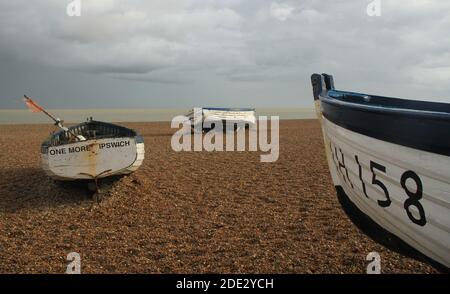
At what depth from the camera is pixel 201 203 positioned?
425 inches

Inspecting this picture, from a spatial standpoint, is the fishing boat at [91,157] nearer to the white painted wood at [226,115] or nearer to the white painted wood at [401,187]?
the white painted wood at [401,187]

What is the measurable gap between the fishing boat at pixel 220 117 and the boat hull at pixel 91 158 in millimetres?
24870

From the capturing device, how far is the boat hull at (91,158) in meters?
10.7

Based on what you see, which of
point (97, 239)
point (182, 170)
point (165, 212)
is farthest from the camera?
point (182, 170)

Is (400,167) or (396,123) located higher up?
(396,123)

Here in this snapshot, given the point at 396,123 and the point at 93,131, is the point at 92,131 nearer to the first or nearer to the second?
the point at 93,131

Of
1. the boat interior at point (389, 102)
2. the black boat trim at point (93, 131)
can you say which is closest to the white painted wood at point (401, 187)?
the boat interior at point (389, 102)

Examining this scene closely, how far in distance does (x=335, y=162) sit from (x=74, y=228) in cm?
585

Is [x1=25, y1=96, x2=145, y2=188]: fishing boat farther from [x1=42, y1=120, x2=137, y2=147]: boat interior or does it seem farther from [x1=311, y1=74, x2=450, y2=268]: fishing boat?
[x1=311, y1=74, x2=450, y2=268]: fishing boat

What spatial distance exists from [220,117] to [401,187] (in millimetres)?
32461

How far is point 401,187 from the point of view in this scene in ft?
13.9

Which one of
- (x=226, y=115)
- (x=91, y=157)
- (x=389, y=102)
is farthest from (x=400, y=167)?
(x=226, y=115)
